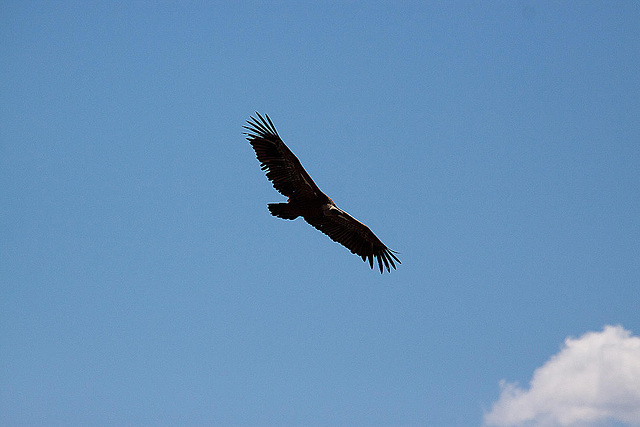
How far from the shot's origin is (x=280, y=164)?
20422mm

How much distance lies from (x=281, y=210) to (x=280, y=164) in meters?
1.26

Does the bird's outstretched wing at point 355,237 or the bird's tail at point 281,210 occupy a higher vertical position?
the bird's outstretched wing at point 355,237

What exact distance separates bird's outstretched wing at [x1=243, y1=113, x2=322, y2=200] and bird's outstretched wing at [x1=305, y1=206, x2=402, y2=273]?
1.38 meters

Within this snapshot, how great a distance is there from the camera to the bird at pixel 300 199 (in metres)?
20.2

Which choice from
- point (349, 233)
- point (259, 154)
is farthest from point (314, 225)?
point (259, 154)

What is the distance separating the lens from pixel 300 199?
2088cm

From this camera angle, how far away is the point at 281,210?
67.6 ft

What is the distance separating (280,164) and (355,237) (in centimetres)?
349

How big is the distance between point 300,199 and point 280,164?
46.2 inches

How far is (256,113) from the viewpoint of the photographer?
66.1 feet

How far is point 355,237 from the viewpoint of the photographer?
2228 centimetres

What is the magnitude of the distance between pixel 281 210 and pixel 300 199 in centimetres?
65

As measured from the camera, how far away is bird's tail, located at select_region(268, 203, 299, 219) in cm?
2050

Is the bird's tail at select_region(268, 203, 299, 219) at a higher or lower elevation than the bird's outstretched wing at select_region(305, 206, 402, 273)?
lower
